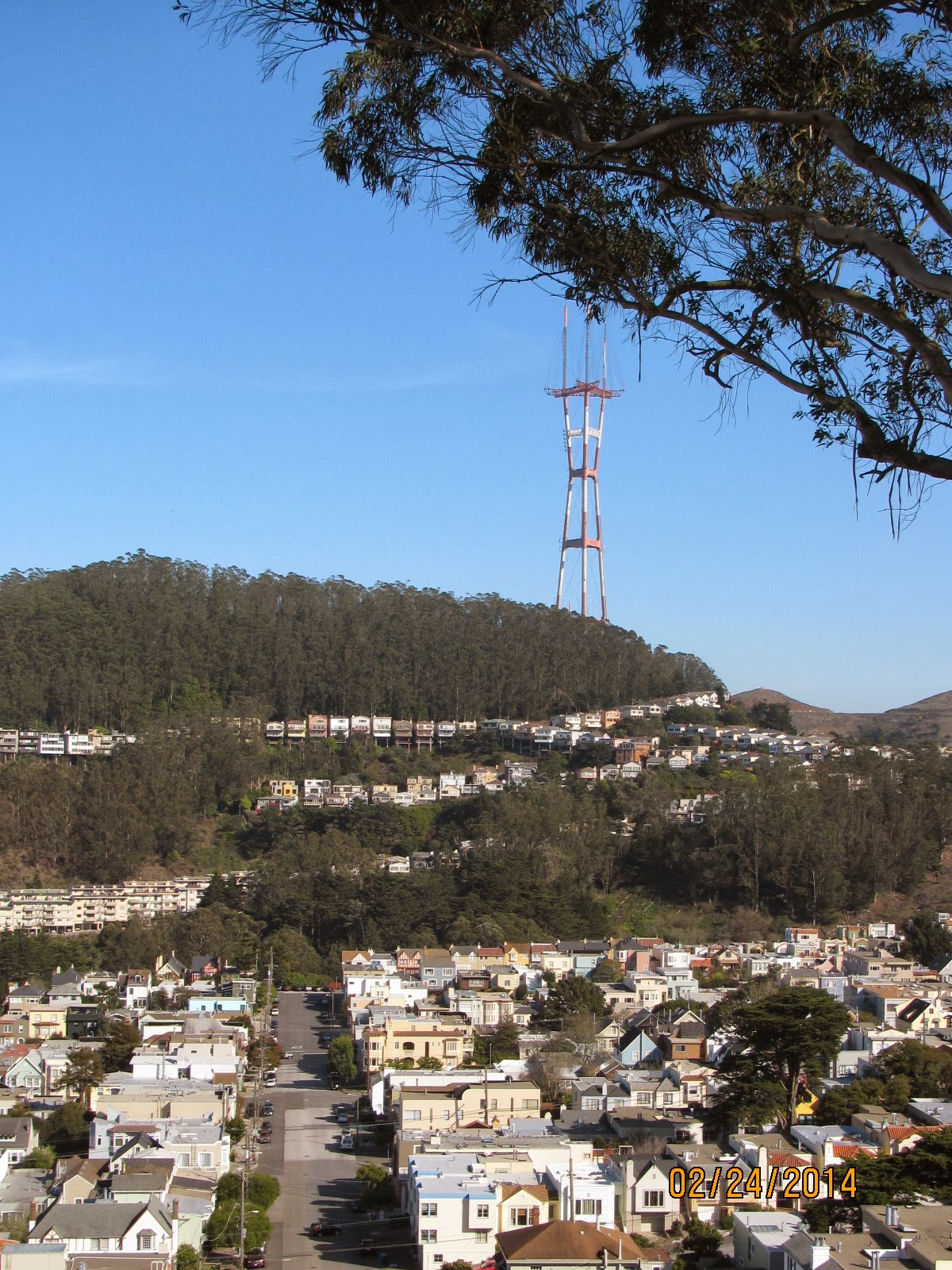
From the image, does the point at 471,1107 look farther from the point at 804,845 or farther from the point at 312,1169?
the point at 804,845

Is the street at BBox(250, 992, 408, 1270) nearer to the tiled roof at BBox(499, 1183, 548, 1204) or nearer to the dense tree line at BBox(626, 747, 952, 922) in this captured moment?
the tiled roof at BBox(499, 1183, 548, 1204)

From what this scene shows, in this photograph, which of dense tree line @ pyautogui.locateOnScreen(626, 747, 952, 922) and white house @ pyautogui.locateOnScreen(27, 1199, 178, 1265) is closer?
white house @ pyautogui.locateOnScreen(27, 1199, 178, 1265)

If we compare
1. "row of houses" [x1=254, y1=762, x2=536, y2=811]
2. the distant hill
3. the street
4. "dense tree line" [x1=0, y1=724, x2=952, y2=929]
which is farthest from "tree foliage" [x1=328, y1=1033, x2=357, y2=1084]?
the distant hill

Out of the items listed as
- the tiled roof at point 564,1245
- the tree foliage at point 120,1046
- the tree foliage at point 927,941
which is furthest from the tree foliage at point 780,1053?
the tree foliage at point 927,941

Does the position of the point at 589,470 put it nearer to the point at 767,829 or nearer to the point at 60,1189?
the point at 767,829

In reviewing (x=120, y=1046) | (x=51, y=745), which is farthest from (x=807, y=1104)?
(x=51, y=745)

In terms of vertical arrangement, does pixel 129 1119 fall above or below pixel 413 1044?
above
